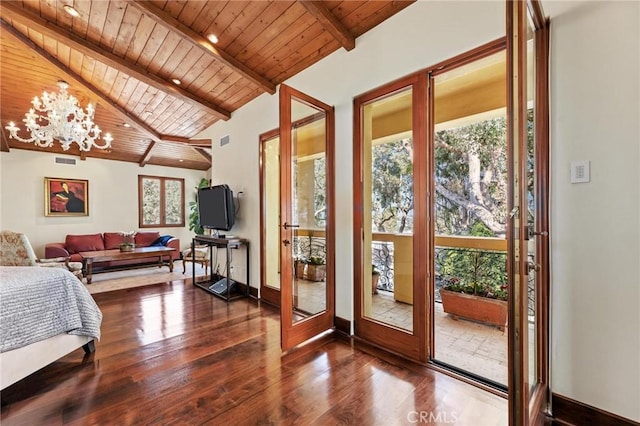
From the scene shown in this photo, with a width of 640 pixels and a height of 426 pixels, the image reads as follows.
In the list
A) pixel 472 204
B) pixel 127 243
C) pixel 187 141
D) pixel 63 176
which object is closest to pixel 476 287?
pixel 472 204

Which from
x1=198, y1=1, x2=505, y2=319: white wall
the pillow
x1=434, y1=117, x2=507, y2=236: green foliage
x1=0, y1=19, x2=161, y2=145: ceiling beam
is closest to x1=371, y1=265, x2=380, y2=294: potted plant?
x1=198, y1=1, x2=505, y2=319: white wall

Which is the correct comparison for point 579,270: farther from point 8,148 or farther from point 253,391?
point 8,148

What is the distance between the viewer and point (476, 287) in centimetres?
288

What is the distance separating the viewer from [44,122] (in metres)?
5.05

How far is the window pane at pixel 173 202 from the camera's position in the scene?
7840mm

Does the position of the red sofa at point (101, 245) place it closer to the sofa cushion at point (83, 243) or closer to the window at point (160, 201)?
the sofa cushion at point (83, 243)

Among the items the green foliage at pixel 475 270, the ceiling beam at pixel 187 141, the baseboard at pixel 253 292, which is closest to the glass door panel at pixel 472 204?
the green foliage at pixel 475 270

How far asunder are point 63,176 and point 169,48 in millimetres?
5449

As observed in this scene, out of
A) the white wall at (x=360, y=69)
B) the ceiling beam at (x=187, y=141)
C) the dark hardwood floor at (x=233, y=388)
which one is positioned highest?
the ceiling beam at (x=187, y=141)

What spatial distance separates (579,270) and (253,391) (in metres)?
2.07

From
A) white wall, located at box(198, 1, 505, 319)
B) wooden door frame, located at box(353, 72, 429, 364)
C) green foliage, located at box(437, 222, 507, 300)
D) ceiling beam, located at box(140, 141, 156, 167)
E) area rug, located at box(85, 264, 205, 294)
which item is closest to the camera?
white wall, located at box(198, 1, 505, 319)

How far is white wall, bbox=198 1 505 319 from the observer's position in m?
1.89

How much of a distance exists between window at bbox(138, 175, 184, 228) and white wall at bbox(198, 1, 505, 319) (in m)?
5.02

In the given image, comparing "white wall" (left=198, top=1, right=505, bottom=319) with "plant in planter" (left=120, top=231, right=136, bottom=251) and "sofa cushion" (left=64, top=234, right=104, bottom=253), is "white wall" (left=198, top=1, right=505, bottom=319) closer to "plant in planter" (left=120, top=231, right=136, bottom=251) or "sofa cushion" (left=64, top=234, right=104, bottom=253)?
"plant in planter" (left=120, top=231, right=136, bottom=251)
